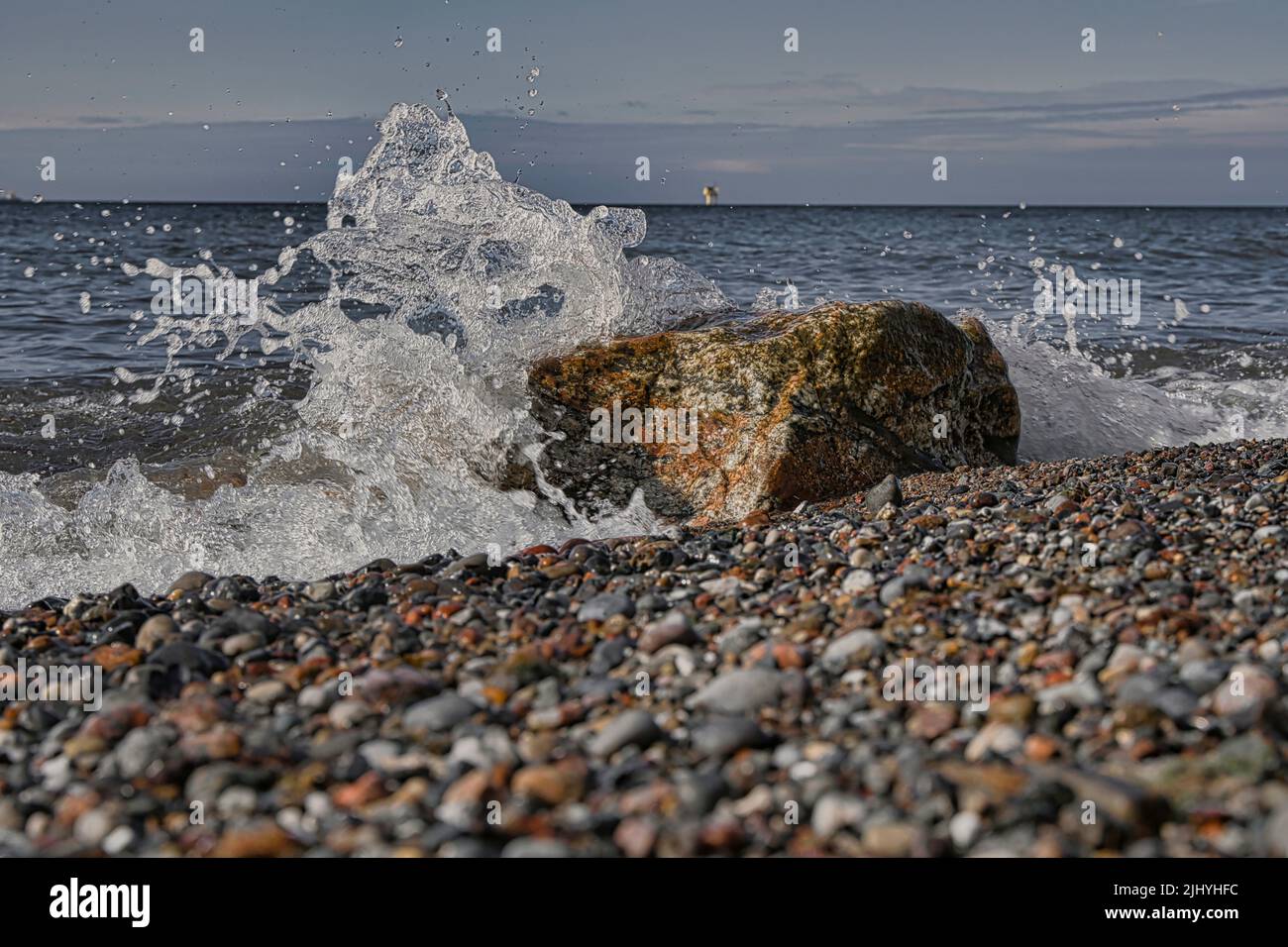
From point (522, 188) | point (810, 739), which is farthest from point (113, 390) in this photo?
point (810, 739)

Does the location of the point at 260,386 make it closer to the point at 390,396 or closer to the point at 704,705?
the point at 390,396

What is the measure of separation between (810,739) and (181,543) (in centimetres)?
419

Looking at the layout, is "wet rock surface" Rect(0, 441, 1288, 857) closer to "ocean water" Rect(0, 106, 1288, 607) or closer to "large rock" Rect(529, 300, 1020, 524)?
"ocean water" Rect(0, 106, 1288, 607)

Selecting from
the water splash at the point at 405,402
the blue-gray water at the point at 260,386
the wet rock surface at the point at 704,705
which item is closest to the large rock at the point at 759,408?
the water splash at the point at 405,402

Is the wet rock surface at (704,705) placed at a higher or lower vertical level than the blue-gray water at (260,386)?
lower

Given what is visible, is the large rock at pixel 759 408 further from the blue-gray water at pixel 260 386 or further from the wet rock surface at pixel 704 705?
the wet rock surface at pixel 704 705

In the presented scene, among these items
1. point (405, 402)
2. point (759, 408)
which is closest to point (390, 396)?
point (405, 402)

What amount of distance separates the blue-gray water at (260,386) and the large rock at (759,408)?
88cm

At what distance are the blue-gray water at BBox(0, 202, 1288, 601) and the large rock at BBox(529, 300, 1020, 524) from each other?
0.88 metres

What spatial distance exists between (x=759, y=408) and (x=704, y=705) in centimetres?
372

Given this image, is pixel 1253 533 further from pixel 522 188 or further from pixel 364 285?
pixel 364 285

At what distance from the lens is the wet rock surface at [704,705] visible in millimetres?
2186

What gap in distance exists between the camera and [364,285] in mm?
8430

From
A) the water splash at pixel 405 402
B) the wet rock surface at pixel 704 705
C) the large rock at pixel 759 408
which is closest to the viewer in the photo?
the wet rock surface at pixel 704 705
